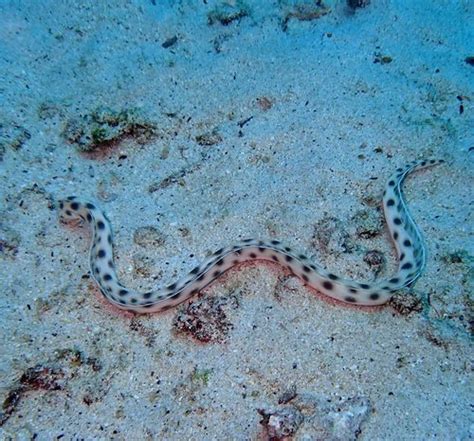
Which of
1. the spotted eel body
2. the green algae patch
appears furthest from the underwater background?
the spotted eel body

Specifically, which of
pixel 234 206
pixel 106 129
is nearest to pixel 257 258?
pixel 234 206

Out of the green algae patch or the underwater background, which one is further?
the green algae patch

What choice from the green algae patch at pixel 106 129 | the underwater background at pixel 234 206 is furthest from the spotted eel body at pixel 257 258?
the green algae patch at pixel 106 129

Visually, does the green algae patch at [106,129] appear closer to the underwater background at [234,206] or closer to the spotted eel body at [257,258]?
the underwater background at [234,206]

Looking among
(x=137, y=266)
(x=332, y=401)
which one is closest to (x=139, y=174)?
(x=137, y=266)

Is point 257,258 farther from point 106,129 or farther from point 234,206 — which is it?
point 106,129

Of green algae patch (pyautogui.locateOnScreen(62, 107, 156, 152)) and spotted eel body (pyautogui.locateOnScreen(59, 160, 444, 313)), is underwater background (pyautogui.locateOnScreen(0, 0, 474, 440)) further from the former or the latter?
spotted eel body (pyautogui.locateOnScreen(59, 160, 444, 313))

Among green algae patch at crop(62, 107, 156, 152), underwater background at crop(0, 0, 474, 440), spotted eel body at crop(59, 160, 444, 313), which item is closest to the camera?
underwater background at crop(0, 0, 474, 440)
